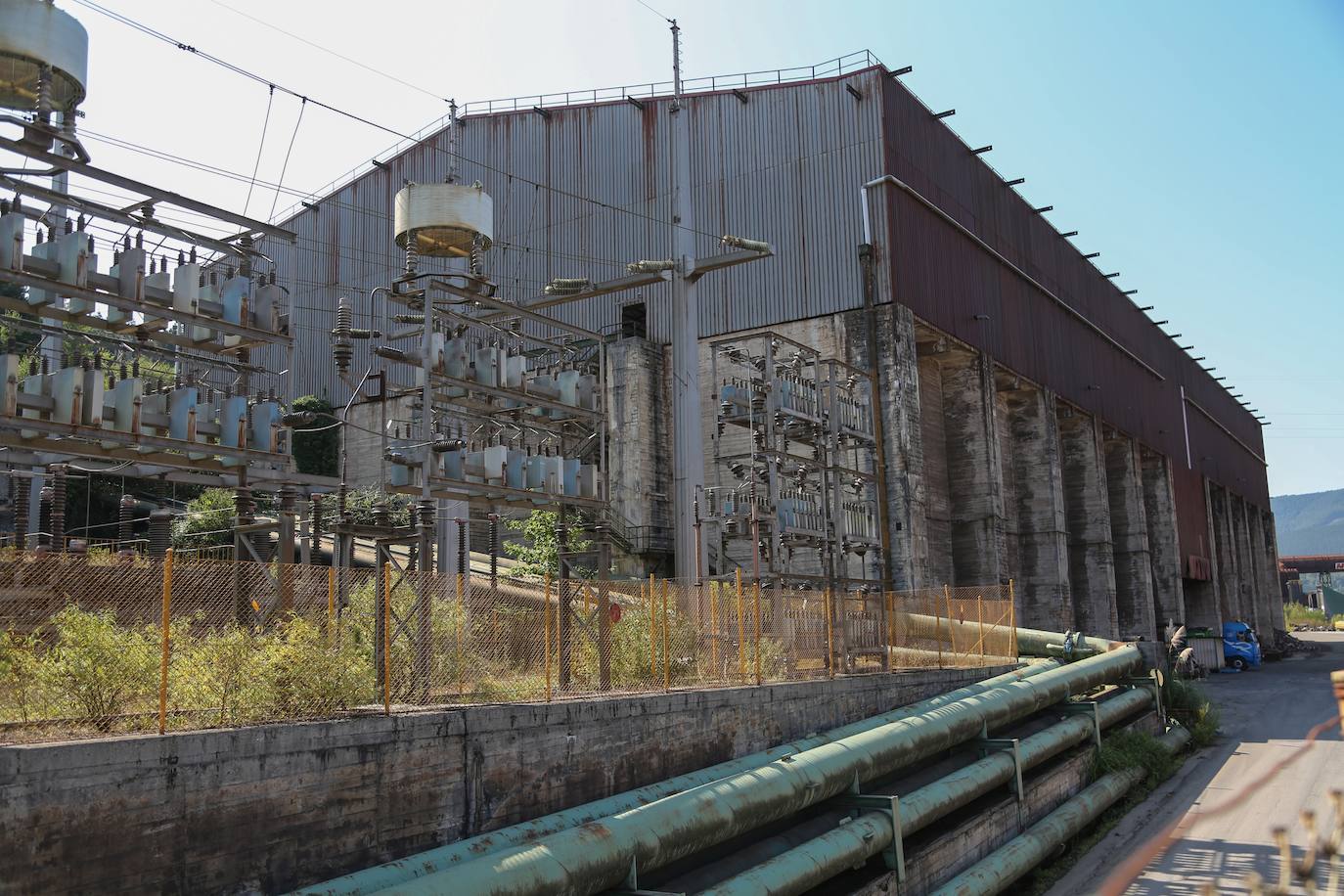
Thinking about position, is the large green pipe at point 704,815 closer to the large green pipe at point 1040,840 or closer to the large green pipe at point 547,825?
the large green pipe at point 547,825

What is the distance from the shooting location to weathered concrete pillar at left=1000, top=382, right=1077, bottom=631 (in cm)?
4431

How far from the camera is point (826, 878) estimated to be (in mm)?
12461

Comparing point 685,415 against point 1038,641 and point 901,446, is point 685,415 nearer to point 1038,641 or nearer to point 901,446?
point 1038,641

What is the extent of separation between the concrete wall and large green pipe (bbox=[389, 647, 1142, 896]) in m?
1.31

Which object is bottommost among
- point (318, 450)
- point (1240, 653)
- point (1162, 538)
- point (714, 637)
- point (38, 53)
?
point (1240, 653)

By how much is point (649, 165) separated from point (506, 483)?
24.8 m

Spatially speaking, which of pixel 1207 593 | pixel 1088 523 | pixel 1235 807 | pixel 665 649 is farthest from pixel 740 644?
pixel 1207 593

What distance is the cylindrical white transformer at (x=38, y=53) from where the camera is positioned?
46.6ft

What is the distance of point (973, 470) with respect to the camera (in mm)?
41438

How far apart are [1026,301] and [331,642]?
40809 millimetres

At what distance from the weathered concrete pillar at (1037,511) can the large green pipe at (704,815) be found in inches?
1069

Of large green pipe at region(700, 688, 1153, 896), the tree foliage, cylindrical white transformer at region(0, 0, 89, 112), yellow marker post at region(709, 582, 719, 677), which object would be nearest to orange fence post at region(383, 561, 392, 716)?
large green pipe at region(700, 688, 1153, 896)

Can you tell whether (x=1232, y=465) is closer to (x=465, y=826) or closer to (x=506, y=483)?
(x=506, y=483)

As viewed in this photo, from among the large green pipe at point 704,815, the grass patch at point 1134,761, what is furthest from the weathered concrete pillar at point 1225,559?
the large green pipe at point 704,815
